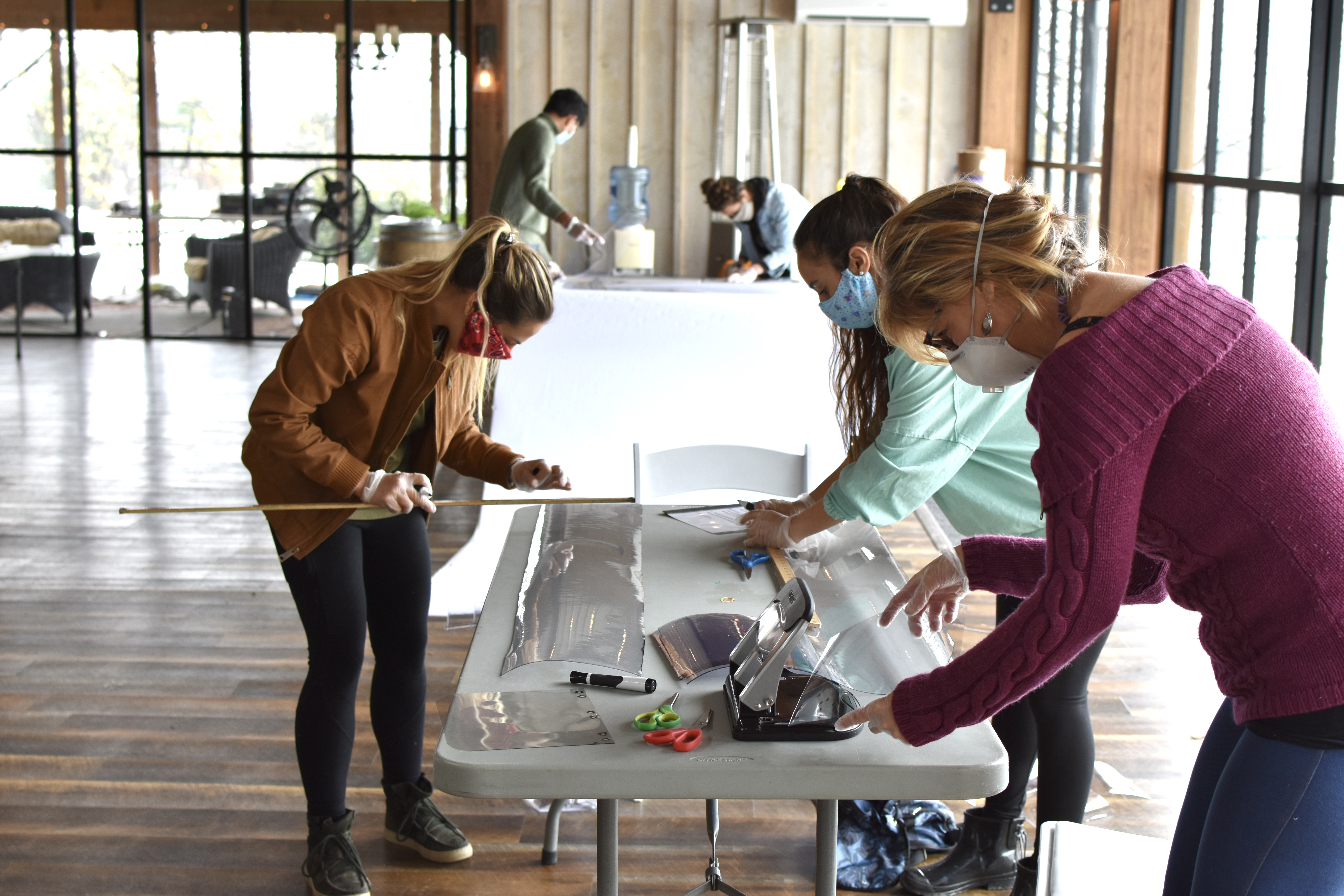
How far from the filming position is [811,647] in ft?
5.50

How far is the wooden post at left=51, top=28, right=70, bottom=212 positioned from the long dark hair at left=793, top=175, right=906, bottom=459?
952 centimetres

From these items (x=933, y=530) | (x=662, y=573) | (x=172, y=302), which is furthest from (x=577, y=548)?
(x=172, y=302)

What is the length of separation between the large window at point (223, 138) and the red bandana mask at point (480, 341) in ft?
25.6

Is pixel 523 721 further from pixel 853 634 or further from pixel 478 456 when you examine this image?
pixel 478 456

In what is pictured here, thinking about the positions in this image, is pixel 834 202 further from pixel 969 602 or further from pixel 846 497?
pixel 969 602

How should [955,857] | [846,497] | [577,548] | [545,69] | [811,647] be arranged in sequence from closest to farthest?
[811,647] < [846,497] < [577,548] < [955,857] < [545,69]

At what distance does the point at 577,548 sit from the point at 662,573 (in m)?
0.18

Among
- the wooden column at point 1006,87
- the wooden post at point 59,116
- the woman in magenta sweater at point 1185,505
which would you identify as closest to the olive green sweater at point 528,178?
the wooden column at point 1006,87

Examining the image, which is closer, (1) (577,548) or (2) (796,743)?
(2) (796,743)

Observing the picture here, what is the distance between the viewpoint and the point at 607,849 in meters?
1.69

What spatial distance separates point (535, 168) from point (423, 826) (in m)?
4.14

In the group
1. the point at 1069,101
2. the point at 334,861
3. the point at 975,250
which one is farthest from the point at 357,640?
the point at 1069,101

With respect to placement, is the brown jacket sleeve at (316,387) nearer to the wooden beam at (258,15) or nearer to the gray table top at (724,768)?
the gray table top at (724,768)

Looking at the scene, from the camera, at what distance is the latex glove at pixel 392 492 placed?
201 centimetres
